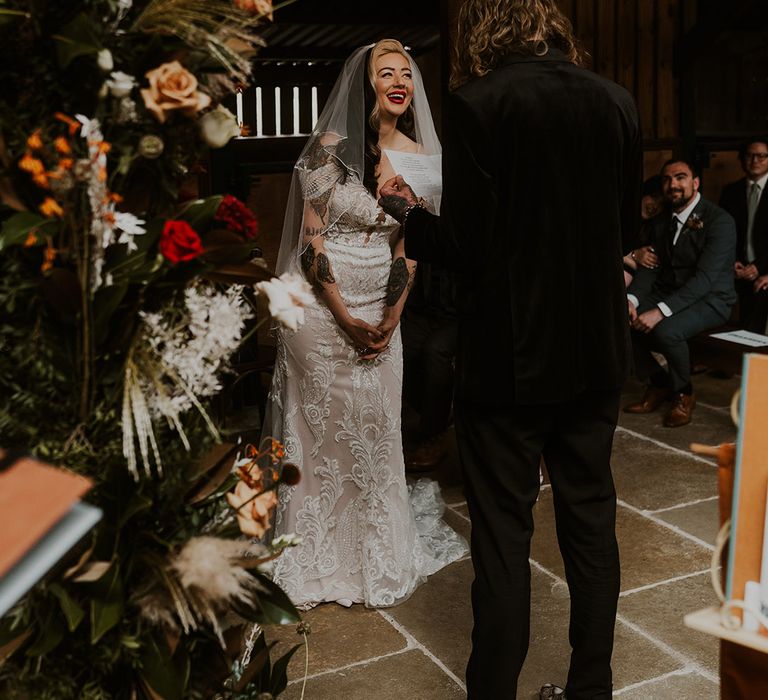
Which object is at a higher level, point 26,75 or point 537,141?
point 26,75

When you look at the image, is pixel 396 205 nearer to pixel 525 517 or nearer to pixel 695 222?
pixel 525 517

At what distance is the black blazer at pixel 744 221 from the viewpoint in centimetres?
712

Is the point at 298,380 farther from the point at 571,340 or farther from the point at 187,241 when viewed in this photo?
the point at 187,241

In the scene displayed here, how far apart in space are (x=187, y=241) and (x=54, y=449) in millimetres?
382

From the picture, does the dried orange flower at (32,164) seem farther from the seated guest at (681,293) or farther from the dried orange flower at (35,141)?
the seated guest at (681,293)

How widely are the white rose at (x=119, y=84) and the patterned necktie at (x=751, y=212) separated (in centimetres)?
629

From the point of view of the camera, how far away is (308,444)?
12.6 ft

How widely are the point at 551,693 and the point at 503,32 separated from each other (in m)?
1.83

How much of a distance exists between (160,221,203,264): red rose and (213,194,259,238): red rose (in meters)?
0.22

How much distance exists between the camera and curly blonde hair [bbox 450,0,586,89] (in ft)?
8.17

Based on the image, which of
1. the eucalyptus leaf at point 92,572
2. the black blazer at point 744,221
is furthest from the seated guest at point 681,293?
the eucalyptus leaf at point 92,572

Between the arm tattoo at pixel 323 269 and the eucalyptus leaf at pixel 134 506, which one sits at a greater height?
the eucalyptus leaf at pixel 134 506

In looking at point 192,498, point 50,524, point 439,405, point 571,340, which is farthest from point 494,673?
point 439,405

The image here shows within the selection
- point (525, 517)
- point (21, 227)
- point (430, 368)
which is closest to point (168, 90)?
point (21, 227)
